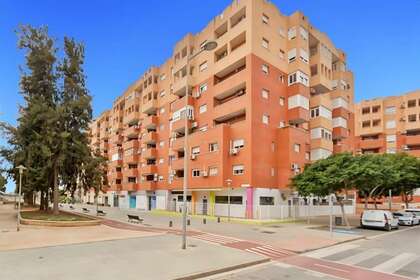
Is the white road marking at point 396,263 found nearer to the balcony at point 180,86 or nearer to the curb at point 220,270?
the curb at point 220,270

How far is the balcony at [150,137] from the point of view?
54.2m

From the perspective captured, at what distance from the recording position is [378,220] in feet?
82.8

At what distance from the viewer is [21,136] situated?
89.5 feet

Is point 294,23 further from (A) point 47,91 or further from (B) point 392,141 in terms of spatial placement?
(B) point 392,141

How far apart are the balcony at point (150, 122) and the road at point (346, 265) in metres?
41.9

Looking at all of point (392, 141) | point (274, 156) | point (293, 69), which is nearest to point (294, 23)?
point (293, 69)

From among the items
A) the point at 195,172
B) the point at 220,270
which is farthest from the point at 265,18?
the point at 220,270

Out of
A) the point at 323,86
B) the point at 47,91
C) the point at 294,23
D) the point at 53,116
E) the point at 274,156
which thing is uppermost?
the point at 294,23

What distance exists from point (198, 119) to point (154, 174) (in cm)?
1579

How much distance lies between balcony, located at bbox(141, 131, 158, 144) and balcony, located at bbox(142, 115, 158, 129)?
127 centimetres

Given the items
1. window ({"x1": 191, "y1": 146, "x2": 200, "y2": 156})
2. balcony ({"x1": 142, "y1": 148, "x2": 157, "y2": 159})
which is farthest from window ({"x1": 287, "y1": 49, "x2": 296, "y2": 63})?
balcony ({"x1": 142, "y1": 148, "x2": 157, "y2": 159})

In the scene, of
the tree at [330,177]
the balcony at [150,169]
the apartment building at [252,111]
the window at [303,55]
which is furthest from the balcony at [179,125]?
the tree at [330,177]

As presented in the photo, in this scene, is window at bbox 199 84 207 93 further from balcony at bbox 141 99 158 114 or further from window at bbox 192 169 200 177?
balcony at bbox 141 99 158 114

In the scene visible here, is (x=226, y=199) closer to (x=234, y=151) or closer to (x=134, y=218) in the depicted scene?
(x=234, y=151)
